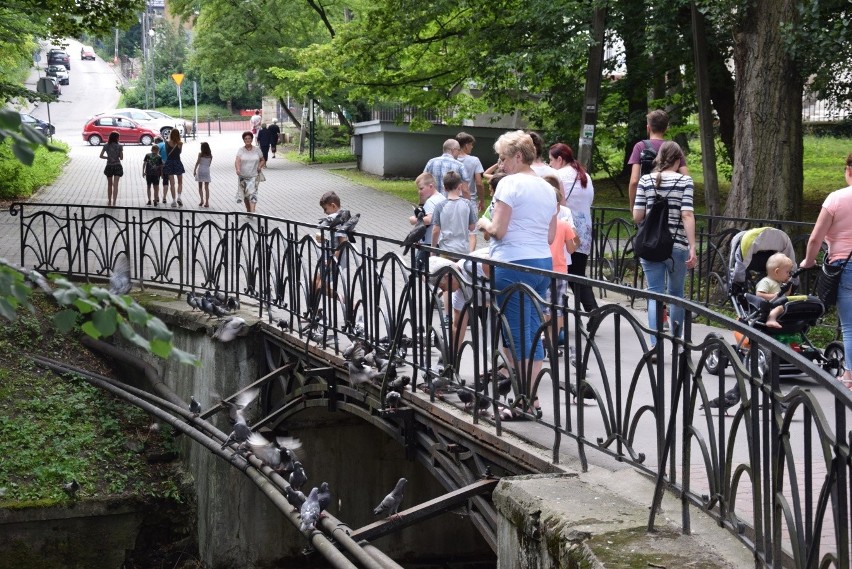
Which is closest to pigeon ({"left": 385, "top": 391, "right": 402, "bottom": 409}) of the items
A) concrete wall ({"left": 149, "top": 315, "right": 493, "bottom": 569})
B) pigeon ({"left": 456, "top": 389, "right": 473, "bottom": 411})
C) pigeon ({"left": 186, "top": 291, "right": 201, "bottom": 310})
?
pigeon ({"left": 456, "top": 389, "right": 473, "bottom": 411})

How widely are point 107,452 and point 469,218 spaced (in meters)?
Answer: 5.83

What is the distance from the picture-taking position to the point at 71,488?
1232 cm

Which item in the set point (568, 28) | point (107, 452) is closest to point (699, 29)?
point (568, 28)

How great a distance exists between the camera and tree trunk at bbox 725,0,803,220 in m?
12.8

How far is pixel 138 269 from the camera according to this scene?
1579cm

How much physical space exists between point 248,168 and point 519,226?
539 inches

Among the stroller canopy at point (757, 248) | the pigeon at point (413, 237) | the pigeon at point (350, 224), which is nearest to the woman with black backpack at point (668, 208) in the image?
the stroller canopy at point (757, 248)

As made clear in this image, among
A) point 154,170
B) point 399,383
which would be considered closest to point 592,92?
point 154,170

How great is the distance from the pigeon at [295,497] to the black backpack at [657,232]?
126 inches

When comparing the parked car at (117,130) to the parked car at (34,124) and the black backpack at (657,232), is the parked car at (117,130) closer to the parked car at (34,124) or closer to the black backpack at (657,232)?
the parked car at (34,124)

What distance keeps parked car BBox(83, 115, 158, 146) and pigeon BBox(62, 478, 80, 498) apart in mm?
34917

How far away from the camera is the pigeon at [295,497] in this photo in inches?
357

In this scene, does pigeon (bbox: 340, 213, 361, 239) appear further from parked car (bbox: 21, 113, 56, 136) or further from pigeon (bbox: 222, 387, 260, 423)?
parked car (bbox: 21, 113, 56, 136)

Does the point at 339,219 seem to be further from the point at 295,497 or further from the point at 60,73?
the point at 60,73
